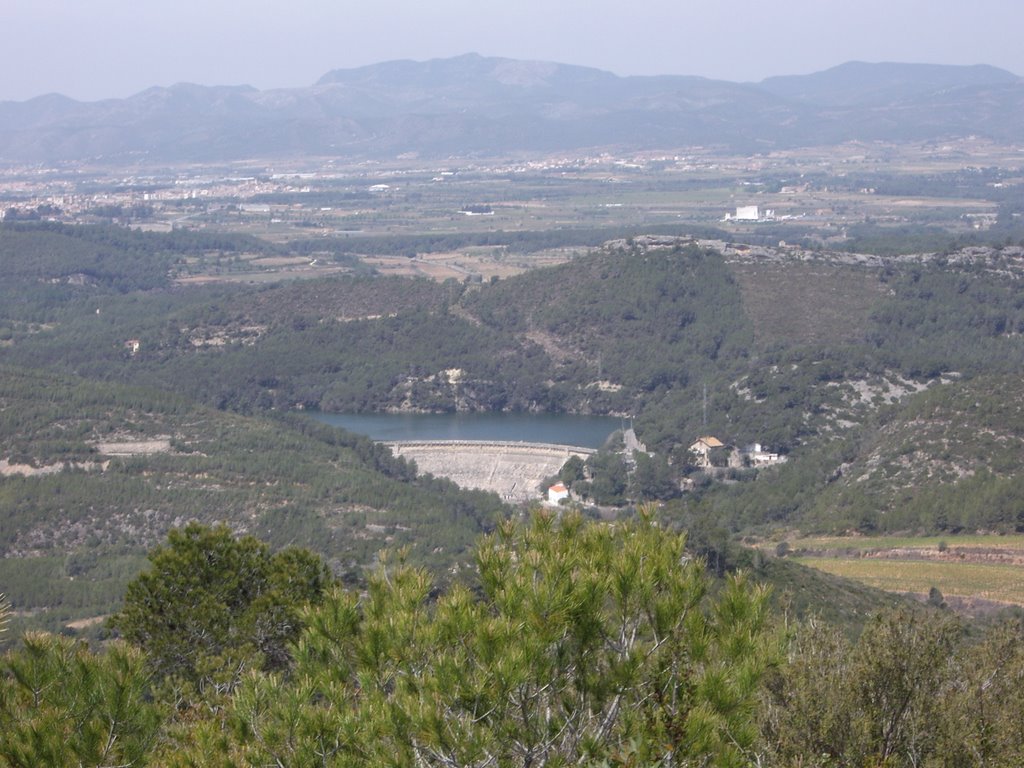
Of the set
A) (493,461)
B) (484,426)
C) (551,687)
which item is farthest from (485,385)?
(551,687)

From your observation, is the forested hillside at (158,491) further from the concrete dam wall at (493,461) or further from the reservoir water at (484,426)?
the reservoir water at (484,426)

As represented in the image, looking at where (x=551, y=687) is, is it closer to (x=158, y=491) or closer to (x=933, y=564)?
(x=933, y=564)

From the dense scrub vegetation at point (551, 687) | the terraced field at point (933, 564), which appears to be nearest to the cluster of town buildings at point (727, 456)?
the terraced field at point (933, 564)

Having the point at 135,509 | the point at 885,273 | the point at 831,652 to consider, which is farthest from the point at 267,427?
the point at 831,652

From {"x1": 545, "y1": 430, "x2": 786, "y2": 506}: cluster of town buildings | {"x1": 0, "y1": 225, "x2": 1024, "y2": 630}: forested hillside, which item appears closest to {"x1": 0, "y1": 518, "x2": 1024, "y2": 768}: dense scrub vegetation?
{"x1": 0, "y1": 225, "x2": 1024, "y2": 630}: forested hillside

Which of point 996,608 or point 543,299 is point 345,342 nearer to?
point 543,299
